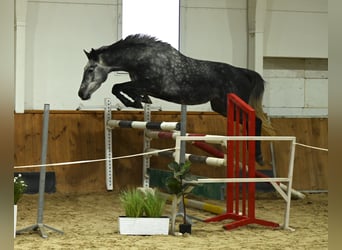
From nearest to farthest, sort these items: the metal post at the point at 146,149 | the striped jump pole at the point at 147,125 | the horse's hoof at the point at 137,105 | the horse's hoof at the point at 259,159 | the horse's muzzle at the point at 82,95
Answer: the striped jump pole at the point at 147,125, the horse's hoof at the point at 137,105, the horse's muzzle at the point at 82,95, the metal post at the point at 146,149, the horse's hoof at the point at 259,159

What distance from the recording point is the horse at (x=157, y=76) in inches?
209

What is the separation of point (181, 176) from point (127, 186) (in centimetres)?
249

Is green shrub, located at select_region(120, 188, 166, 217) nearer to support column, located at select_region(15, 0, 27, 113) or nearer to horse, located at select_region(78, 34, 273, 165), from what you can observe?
horse, located at select_region(78, 34, 273, 165)

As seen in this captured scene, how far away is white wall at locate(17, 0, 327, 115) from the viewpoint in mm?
6094

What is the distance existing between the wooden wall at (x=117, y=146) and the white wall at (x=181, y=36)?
0.89ft

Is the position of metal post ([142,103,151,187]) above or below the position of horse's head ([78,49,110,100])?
below


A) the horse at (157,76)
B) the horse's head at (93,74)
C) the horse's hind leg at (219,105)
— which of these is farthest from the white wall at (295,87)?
the horse's head at (93,74)

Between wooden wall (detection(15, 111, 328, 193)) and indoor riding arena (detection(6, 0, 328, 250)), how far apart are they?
0.03 ft

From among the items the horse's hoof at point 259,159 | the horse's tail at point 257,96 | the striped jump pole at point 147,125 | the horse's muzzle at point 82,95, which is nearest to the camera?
the striped jump pole at point 147,125

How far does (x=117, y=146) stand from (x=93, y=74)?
0.93m

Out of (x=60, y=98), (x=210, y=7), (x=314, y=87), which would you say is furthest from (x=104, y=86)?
(x=314, y=87)

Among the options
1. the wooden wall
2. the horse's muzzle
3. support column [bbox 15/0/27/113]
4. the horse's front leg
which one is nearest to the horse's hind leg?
the wooden wall

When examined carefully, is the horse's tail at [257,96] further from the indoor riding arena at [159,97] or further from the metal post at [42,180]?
the metal post at [42,180]

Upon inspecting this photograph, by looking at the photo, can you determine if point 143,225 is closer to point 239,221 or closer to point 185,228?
point 185,228
